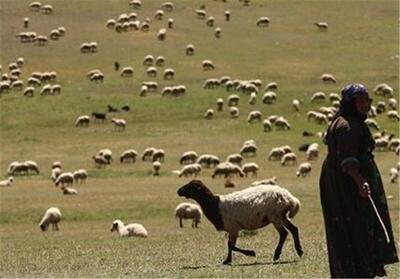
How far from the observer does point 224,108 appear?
183 feet

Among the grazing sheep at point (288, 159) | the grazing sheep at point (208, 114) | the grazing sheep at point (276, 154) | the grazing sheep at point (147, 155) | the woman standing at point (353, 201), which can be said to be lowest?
the woman standing at point (353, 201)

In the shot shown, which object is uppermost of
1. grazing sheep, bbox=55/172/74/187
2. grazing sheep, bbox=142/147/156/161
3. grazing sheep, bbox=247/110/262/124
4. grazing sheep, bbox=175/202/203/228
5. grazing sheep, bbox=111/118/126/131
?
grazing sheep, bbox=247/110/262/124

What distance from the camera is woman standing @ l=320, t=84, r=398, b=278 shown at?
1026cm

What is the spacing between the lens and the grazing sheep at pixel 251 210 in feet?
49.9

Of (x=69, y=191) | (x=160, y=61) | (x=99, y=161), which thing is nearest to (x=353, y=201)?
(x=69, y=191)

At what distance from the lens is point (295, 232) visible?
49.5ft

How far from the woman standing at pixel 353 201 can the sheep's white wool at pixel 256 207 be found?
4.69m

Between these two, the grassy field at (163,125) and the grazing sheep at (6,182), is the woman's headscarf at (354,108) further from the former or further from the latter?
the grazing sheep at (6,182)

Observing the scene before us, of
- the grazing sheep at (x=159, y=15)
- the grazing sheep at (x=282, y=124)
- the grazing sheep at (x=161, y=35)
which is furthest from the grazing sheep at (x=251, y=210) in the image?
the grazing sheep at (x=159, y=15)

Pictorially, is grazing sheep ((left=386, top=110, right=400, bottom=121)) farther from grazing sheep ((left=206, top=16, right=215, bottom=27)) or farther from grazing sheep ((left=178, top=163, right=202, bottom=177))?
grazing sheep ((left=206, top=16, right=215, bottom=27))

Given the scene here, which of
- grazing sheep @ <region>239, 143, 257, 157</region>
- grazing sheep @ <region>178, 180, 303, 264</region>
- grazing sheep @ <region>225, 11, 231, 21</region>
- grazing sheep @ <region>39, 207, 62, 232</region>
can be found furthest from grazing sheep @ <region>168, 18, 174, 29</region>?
grazing sheep @ <region>178, 180, 303, 264</region>

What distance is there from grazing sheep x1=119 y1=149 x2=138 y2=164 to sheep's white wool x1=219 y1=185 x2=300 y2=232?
93.1 ft

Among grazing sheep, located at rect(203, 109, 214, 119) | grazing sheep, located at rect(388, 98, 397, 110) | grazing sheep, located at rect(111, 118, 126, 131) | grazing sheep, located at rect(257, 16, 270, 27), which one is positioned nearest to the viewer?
grazing sheep, located at rect(111, 118, 126, 131)

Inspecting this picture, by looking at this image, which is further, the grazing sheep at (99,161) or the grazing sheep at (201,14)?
the grazing sheep at (201,14)
